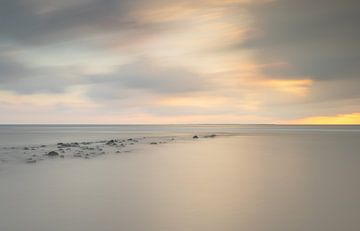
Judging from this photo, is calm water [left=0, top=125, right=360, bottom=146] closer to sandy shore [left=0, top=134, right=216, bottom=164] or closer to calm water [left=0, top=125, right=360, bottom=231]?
sandy shore [left=0, top=134, right=216, bottom=164]

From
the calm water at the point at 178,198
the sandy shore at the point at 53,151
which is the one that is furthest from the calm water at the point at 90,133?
the calm water at the point at 178,198

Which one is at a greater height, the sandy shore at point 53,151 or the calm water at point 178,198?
the sandy shore at point 53,151

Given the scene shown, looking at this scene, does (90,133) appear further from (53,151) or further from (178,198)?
(178,198)

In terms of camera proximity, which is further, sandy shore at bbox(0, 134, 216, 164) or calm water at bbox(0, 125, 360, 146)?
calm water at bbox(0, 125, 360, 146)

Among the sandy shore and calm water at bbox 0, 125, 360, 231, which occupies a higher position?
the sandy shore

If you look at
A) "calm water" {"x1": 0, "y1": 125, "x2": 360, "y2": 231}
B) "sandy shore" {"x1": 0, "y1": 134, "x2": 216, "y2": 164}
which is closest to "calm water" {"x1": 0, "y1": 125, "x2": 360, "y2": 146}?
"sandy shore" {"x1": 0, "y1": 134, "x2": 216, "y2": 164}

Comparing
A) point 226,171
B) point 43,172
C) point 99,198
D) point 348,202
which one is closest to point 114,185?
point 99,198

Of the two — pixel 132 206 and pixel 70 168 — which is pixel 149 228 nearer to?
pixel 132 206

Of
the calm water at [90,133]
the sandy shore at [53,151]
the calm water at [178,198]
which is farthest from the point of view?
the calm water at [90,133]

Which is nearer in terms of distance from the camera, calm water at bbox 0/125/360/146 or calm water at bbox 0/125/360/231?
calm water at bbox 0/125/360/231

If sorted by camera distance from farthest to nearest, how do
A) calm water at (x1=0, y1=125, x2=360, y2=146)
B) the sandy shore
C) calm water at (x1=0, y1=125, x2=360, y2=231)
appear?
calm water at (x1=0, y1=125, x2=360, y2=146) → the sandy shore → calm water at (x1=0, y1=125, x2=360, y2=231)

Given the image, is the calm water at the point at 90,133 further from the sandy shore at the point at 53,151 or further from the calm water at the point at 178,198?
the calm water at the point at 178,198

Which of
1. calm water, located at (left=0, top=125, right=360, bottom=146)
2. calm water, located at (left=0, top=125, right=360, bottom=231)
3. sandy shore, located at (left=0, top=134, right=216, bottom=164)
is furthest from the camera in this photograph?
calm water, located at (left=0, top=125, right=360, bottom=146)

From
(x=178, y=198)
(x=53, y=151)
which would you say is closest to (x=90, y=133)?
(x=53, y=151)
